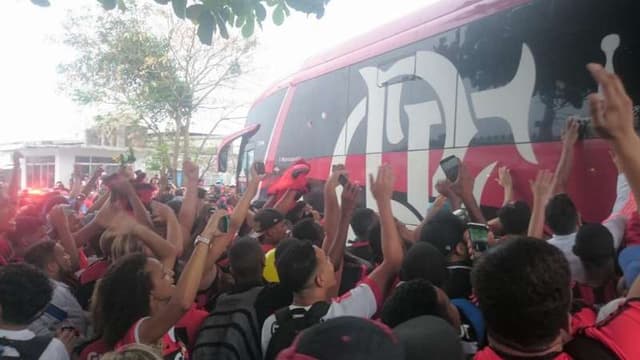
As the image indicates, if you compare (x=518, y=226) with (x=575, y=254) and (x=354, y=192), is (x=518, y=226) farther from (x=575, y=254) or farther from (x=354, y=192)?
(x=354, y=192)

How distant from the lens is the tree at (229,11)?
11.7 ft

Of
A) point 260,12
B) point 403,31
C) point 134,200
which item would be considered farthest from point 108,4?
point 403,31

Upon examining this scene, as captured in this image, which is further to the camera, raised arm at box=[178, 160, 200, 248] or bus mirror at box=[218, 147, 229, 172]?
bus mirror at box=[218, 147, 229, 172]

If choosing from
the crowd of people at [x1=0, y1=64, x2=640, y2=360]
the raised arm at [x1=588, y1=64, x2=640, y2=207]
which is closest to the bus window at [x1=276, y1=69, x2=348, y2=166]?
the crowd of people at [x1=0, y1=64, x2=640, y2=360]

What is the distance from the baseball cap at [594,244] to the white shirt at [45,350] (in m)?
2.42

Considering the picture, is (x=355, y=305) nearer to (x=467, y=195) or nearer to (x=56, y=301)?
(x=56, y=301)

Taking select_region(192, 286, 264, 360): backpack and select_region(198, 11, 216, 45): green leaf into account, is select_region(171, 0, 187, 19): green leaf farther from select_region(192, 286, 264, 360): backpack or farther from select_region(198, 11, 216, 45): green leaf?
select_region(192, 286, 264, 360): backpack

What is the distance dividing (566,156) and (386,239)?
216cm

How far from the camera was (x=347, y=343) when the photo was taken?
133 cm

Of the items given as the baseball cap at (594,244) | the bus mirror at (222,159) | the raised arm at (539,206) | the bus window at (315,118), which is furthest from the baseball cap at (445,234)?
the bus mirror at (222,159)

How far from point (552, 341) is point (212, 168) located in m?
30.0

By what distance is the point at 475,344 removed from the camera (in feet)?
7.27

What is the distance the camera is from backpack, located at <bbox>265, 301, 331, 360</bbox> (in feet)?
7.43

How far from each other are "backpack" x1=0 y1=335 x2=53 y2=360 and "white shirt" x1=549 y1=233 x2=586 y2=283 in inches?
90.9
